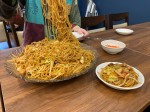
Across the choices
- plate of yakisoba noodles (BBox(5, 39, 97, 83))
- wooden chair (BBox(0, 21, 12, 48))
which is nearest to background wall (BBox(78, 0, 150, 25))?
wooden chair (BBox(0, 21, 12, 48))

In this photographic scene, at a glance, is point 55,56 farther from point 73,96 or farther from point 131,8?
point 131,8

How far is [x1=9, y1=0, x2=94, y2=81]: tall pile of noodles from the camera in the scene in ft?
2.49

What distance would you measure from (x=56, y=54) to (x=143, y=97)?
0.42m

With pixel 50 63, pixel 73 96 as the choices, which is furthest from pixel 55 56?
pixel 73 96

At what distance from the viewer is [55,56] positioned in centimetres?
83

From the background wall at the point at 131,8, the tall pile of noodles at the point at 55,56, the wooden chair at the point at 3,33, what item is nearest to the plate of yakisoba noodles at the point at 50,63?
the tall pile of noodles at the point at 55,56

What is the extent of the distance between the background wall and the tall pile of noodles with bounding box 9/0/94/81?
2011mm

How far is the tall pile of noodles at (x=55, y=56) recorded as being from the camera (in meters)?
0.76

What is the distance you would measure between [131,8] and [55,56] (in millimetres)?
2407

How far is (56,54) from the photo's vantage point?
2.76ft

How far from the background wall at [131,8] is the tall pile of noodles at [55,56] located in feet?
6.60

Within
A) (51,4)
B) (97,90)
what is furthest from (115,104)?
(51,4)

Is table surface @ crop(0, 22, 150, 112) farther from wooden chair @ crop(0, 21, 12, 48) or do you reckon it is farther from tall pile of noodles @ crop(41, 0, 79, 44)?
wooden chair @ crop(0, 21, 12, 48)

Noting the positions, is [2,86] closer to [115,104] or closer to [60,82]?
[60,82]
